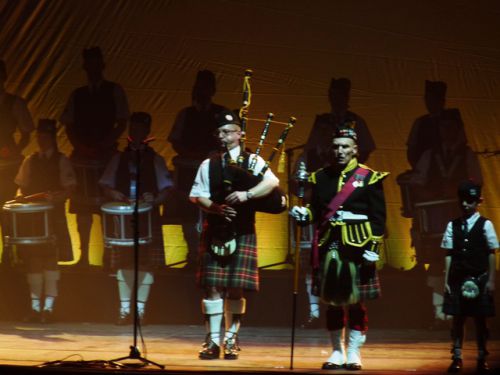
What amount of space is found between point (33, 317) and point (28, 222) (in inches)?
31.5

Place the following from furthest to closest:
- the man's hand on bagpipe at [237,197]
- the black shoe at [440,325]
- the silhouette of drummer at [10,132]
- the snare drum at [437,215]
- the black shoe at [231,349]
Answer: the silhouette of drummer at [10,132] < the black shoe at [440,325] < the snare drum at [437,215] < the black shoe at [231,349] < the man's hand on bagpipe at [237,197]

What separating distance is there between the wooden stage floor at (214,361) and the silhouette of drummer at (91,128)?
0.74 m

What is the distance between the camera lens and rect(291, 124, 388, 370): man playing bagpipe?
215 inches

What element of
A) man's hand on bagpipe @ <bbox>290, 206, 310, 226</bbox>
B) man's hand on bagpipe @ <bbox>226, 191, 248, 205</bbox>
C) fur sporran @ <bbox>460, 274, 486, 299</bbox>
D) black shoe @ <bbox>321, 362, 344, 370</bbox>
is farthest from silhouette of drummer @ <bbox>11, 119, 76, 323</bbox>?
fur sporran @ <bbox>460, 274, 486, 299</bbox>

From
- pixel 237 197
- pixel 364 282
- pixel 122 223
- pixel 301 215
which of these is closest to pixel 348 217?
pixel 301 215

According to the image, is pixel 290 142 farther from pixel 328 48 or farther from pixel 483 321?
pixel 483 321

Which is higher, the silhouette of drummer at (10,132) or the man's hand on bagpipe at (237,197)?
the silhouette of drummer at (10,132)

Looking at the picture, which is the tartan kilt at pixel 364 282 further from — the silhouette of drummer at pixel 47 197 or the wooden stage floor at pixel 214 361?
the silhouette of drummer at pixel 47 197

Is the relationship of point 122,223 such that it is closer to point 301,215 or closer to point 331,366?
→ point 301,215

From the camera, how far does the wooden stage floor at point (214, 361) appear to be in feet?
18.4

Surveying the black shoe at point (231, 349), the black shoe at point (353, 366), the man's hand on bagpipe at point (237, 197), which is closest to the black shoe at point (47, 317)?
the black shoe at point (231, 349)

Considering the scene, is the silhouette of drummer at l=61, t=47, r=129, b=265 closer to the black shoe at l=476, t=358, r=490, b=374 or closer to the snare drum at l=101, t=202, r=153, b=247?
the snare drum at l=101, t=202, r=153, b=247

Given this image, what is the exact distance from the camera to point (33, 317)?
7516mm

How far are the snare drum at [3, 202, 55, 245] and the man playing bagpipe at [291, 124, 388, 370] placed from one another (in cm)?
263
